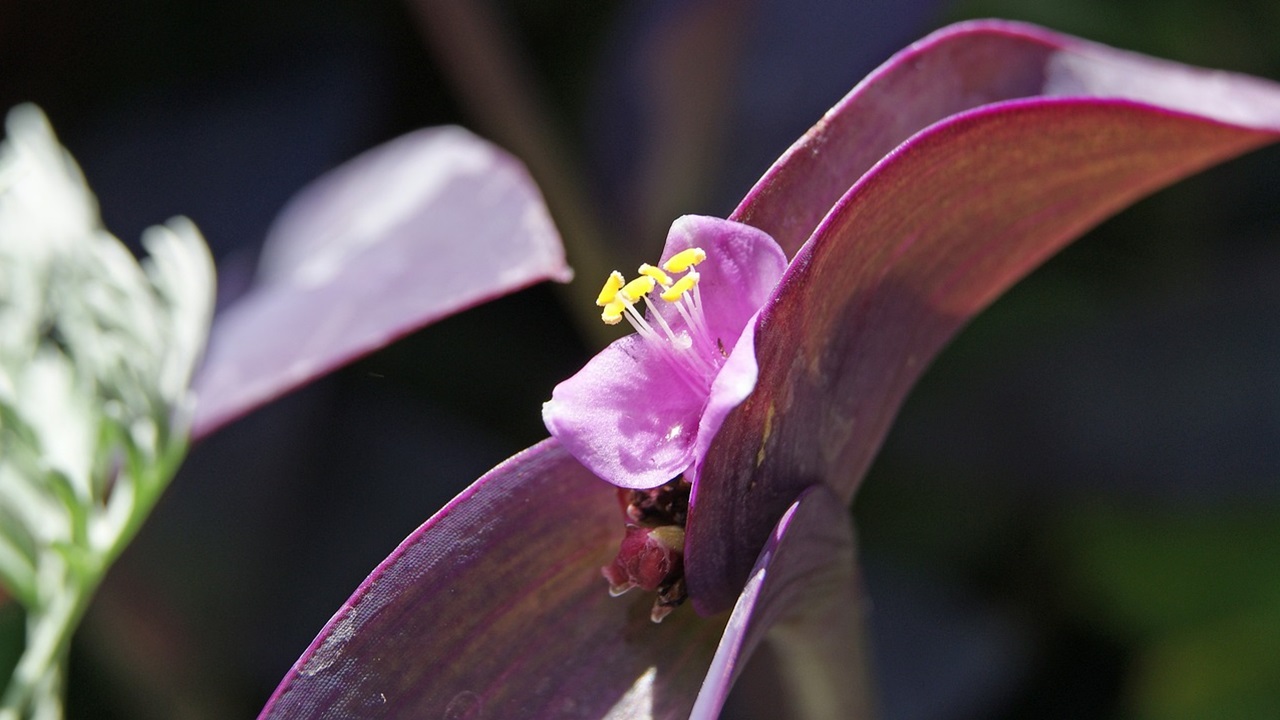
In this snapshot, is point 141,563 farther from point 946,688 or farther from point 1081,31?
point 1081,31

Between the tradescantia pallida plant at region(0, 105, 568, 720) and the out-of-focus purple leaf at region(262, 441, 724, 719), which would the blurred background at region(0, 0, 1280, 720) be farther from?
the out-of-focus purple leaf at region(262, 441, 724, 719)

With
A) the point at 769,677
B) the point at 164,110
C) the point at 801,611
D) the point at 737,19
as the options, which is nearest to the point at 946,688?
the point at 769,677

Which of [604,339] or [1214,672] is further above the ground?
[604,339]

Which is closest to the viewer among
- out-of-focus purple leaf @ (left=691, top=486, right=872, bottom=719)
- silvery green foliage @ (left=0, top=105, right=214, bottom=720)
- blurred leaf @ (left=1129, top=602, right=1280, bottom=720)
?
out-of-focus purple leaf @ (left=691, top=486, right=872, bottom=719)

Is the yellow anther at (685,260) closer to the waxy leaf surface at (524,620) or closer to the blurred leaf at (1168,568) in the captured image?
the waxy leaf surface at (524,620)

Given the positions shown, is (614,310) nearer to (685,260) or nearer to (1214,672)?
(685,260)

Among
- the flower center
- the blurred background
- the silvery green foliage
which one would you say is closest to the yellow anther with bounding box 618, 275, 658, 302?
the flower center

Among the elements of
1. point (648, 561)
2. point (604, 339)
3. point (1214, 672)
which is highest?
point (648, 561)

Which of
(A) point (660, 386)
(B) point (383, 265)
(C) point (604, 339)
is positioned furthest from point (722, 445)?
(C) point (604, 339)
